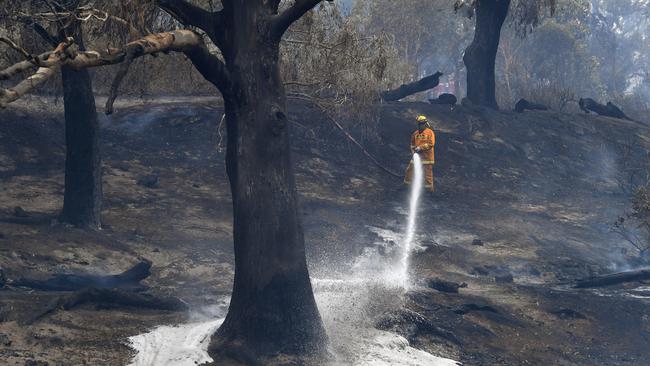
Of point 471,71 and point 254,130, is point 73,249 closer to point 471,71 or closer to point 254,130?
point 254,130

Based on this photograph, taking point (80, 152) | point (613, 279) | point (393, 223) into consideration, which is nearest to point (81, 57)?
point (80, 152)

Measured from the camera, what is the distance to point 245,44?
8.41 metres

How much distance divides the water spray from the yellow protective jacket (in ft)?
0.57

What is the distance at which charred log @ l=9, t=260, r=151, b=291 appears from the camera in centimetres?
1038

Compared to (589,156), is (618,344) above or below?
below

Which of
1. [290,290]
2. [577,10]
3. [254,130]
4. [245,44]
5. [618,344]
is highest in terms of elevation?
[577,10]

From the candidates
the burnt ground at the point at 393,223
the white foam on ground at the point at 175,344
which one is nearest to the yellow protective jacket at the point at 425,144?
the burnt ground at the point at 393,223

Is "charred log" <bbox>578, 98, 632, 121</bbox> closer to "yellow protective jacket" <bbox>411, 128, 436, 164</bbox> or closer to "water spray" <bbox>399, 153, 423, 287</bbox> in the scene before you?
"water spray" <bbox>399, 153, 423, 287</bbox>

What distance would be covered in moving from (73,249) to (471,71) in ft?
52.6

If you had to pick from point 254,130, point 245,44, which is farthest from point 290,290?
point 245,44

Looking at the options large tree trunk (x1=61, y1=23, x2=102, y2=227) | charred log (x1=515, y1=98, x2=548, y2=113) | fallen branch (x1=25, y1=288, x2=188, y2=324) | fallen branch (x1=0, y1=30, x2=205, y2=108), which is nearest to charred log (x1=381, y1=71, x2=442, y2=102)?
charred log (x1=515, y1=98, x2=548, y2=113)

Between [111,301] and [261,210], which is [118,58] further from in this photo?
[111,301]

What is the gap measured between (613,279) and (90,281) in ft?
26.5

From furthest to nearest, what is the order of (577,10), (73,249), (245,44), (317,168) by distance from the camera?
(577,10) → (317,168) → (73,249) → (245,44)
